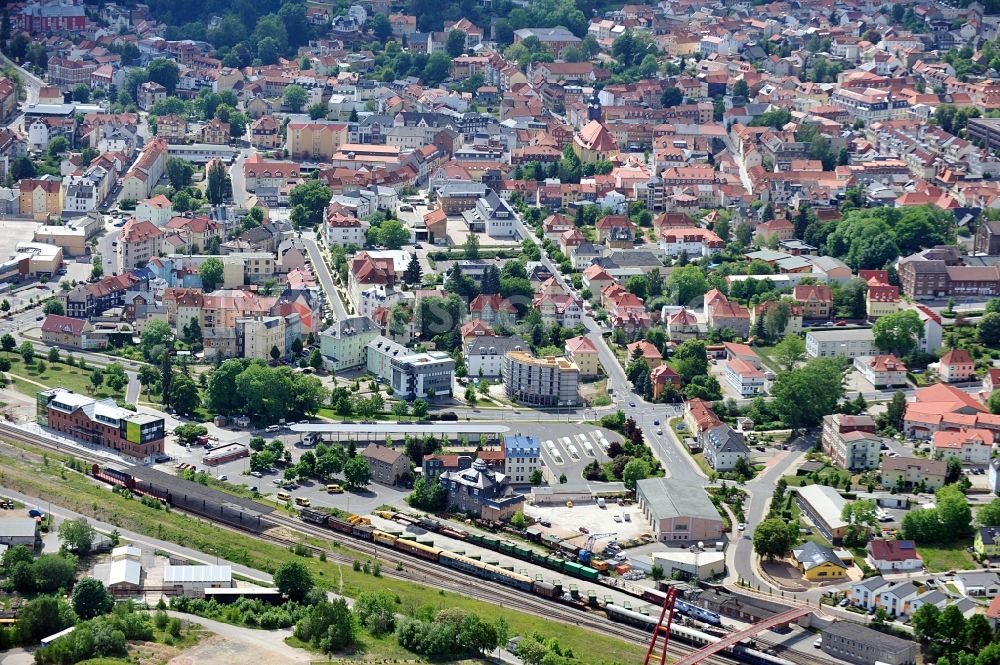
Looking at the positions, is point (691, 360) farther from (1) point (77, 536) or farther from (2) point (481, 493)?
(1) point (77, 536)

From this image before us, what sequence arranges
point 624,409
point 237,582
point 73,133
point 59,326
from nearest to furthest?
point 237,582, point 624,409, point 59,326, point 73,133

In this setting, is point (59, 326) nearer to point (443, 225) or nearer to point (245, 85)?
point (443, 225)

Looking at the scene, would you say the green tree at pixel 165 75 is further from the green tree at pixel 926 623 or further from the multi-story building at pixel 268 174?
the green tree at pixel 926 623

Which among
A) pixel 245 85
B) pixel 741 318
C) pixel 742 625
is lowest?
pixel 742 625

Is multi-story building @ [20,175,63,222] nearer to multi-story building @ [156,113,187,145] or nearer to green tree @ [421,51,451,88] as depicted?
multi-story building @ [156,113,187,145]

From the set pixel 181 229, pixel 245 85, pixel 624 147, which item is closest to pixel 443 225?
pixel 181 229

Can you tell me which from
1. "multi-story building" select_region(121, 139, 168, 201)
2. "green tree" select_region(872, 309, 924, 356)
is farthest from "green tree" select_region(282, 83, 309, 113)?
"green tree" select_region(872, 309, 924, 356)
